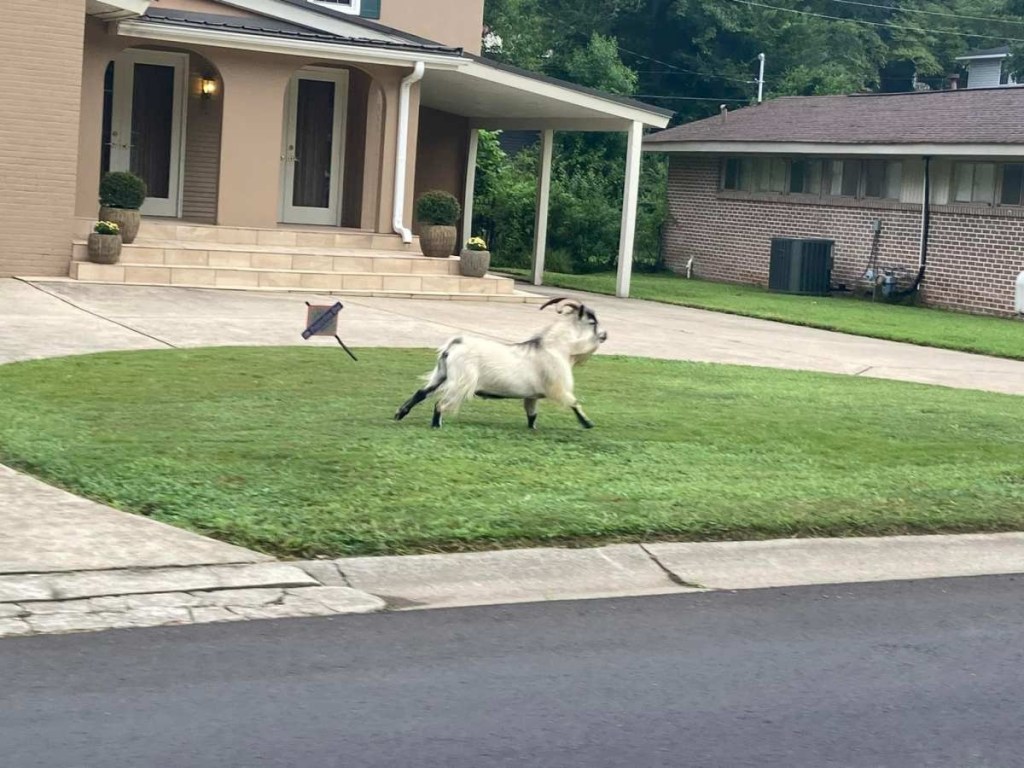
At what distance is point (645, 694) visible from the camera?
538 cm

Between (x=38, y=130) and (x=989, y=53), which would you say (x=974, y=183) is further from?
(x=989, y=53)

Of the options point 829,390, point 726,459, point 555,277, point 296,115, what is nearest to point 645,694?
point 726,459

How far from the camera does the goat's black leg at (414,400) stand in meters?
9.56

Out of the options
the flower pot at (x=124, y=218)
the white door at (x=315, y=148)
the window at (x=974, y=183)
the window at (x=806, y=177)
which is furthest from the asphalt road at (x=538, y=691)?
the window at (x=806, y=177)

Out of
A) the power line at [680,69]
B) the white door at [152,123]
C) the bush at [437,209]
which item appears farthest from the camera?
the power line at [680,69]

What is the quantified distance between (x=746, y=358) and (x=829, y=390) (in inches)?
112

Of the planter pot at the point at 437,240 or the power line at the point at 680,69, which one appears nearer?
the planter pot at the point at 437,240

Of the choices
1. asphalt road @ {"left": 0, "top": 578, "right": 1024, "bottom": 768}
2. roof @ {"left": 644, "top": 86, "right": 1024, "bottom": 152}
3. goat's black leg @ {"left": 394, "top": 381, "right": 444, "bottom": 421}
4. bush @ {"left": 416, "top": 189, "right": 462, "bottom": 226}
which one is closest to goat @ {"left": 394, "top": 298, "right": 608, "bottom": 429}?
goat's black leg @ {"left": 394, "top": 381, "right": 444, "bottom": 421}

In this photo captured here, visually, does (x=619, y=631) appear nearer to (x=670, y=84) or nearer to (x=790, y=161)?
(x=790, y=161)

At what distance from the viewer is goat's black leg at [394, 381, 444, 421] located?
9562mm

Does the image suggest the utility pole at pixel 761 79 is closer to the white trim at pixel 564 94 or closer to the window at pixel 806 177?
the window at pixel 806 177

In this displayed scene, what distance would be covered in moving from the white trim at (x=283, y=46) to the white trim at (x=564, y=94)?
2.39ft

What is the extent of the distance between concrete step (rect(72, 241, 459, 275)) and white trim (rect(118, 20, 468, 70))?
2.78m

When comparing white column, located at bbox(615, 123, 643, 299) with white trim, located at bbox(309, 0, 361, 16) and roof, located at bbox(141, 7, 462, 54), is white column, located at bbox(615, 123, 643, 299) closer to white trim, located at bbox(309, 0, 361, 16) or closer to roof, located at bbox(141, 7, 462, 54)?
roof, located at bbox(141, 7, 462, 54)
